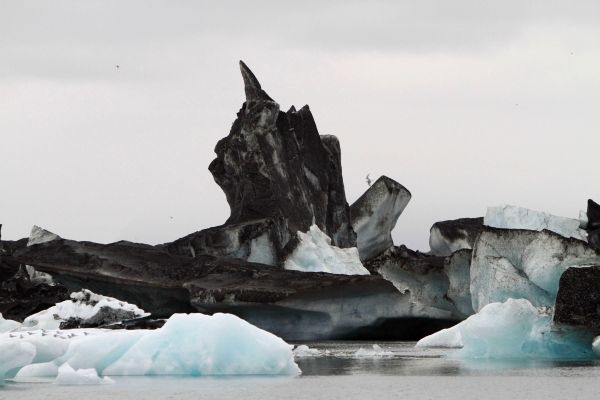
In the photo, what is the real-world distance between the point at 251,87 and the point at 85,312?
12129mm

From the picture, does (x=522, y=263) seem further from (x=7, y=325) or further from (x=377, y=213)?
(x=377, y=213)

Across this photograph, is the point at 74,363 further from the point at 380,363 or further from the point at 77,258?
the point at 77,258

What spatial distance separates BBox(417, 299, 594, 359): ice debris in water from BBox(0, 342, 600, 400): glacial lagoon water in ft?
1.66

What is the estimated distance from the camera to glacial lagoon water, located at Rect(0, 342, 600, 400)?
14227 mm

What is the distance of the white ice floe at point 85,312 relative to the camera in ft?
87.0

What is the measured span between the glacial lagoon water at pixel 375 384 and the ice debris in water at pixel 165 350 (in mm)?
241

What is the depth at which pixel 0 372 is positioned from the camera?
52.6ft

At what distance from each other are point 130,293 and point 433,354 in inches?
384

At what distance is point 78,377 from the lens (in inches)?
607

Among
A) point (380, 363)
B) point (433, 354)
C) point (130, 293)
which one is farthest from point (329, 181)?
point (380, 363)

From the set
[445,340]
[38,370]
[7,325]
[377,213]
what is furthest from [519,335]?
[377,213]

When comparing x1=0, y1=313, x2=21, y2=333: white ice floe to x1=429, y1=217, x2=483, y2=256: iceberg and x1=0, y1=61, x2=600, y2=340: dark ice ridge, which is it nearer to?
x1=0, y1=61, x2=600, y2=340: dark ice ridge

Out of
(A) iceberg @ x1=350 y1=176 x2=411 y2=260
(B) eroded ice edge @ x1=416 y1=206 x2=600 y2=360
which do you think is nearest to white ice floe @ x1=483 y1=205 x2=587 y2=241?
(B) eroded ice edge @ x1=416 y1=206 x2=600 y2=360

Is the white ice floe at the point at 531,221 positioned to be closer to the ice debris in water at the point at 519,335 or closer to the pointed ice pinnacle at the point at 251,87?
the pointed ice pinnacle at the point at 251,87
